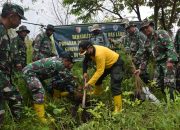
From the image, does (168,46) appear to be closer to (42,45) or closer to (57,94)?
(57,94)

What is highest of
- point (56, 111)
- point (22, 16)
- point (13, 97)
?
point (22, 16)

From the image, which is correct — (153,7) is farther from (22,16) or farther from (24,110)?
(22,16)

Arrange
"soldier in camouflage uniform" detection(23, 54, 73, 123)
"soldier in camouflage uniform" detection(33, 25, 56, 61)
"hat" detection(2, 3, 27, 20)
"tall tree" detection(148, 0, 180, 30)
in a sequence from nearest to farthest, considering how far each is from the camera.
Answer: "hat" detection(2, 3, 27, 20), "soldier in camouflage uniform" detection(23, 54, 73, 123), "soldier in camouflage uniform" detection(33, 25, 56, 61), "tall tree" detection(148, 0, 180, 30)

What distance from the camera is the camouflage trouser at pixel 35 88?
6.85 m

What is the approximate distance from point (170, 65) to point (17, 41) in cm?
367

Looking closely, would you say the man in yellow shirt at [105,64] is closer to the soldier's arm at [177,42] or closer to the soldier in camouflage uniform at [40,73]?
the soldier in camouflage uniform at [40,73]

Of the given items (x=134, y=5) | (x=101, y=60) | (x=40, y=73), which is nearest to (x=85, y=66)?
(x=101, y=60)

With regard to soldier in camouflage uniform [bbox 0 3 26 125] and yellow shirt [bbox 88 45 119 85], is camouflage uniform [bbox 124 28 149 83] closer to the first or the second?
yellow shirt [bbox 88 45 119 85]

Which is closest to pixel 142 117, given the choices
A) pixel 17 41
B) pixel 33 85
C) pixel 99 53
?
pixel 99 53

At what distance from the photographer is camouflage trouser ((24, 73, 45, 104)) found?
6.85 m

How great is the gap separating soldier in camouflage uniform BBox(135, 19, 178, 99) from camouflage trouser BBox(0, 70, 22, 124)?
2.38 m

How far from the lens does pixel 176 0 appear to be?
14938 mm

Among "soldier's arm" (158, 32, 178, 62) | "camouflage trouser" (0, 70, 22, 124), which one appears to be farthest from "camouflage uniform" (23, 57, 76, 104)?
"soldier's arm" (158, 32, 178, 62)

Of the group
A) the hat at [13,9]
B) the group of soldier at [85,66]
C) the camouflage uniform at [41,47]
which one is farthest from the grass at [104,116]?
the hat at [13,9]
